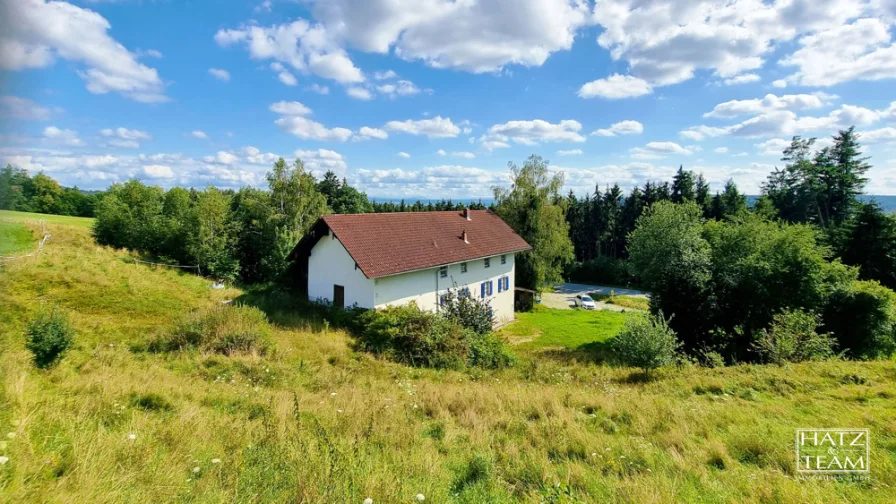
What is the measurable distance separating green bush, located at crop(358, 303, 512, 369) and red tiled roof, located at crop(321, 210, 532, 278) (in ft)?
8.53

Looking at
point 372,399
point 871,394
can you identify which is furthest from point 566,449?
point 871,394

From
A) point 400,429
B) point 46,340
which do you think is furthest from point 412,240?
point 400,429

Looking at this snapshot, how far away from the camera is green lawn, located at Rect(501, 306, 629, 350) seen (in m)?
23.1

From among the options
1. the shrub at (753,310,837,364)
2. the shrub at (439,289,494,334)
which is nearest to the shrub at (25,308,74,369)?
the shrub at (439,289,494,334)

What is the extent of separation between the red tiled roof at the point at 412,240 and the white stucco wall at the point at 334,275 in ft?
2.46

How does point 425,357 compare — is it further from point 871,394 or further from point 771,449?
point 871,394

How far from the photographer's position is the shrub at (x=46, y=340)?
7750 mm

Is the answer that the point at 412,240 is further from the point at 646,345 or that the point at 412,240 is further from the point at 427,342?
the point at 646,345

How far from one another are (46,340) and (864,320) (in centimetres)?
2805

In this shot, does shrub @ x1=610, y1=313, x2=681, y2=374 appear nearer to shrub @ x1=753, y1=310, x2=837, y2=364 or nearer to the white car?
shrub @ x1=753, y1=310, x2=837, y2=364

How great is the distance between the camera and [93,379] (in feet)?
22.8
